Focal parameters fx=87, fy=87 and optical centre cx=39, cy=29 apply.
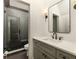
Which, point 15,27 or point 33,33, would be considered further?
point 33,33

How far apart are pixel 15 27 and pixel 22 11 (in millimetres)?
597

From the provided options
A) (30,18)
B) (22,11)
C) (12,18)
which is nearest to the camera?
(12,18)

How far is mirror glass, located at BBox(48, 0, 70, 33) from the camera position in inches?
84.8

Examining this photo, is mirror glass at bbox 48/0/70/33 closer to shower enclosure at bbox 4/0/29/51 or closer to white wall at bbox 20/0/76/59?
white wall at bbox 20/0/76/59

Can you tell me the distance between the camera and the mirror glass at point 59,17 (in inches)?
84.8

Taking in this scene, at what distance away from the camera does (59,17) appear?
2449mm

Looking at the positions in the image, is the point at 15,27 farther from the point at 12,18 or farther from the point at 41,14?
the point at 41,14

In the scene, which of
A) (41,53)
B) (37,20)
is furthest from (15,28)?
(37,20)

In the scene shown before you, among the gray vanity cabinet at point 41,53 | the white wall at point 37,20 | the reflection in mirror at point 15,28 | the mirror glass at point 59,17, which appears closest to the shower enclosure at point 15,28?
the reflection in mirror at point 15,28

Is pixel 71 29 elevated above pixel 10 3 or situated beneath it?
situated beneath

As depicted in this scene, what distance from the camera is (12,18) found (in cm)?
240

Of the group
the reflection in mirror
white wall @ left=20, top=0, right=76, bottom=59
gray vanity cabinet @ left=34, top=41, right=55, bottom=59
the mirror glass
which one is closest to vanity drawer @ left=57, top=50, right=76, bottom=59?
gray vanity cabinet @ left=34, top=41, right=55, bottom=59

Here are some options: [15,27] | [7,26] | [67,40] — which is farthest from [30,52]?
[67,40]

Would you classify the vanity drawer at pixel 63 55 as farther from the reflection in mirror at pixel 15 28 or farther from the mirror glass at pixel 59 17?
the reflection in mirror at pixel 15 28
